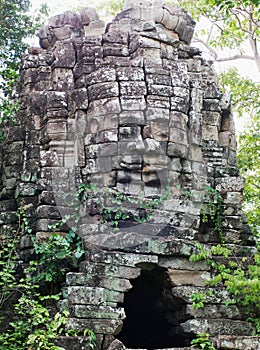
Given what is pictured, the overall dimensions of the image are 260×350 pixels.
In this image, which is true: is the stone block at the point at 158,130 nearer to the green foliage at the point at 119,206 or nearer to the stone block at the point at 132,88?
the stone block at the point at 132,88

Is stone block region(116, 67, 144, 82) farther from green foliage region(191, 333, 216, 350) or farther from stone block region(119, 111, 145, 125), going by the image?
green foliage region(191, 333, 216, 350)

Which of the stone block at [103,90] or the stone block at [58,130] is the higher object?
the stone block at [103,90]

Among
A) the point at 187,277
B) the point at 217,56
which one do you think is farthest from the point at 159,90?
the point at 217,56

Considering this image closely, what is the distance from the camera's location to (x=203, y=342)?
876cm

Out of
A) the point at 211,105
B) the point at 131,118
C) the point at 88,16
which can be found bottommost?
the point at 131,118

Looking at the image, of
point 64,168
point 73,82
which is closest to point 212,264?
point 64,168

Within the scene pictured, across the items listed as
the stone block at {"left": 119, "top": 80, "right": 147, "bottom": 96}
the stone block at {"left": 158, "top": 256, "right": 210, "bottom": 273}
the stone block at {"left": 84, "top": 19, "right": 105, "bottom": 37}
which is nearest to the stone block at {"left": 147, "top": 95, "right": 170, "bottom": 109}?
the stone block at {"left": 119, "top": 80, "right": 147, "bottom": 96}

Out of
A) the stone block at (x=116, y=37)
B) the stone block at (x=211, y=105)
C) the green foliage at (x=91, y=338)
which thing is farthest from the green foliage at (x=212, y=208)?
the green foliage at (x=91, y=338)

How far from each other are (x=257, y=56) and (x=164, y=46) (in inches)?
278

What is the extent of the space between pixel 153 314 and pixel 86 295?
283 cm

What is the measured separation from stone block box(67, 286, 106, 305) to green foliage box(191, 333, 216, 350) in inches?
53.5

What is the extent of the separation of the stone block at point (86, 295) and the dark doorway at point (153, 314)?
0.98 metres

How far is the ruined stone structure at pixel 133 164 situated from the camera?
9.12 metres

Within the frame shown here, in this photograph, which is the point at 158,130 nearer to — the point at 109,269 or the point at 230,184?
the point at 230,184
